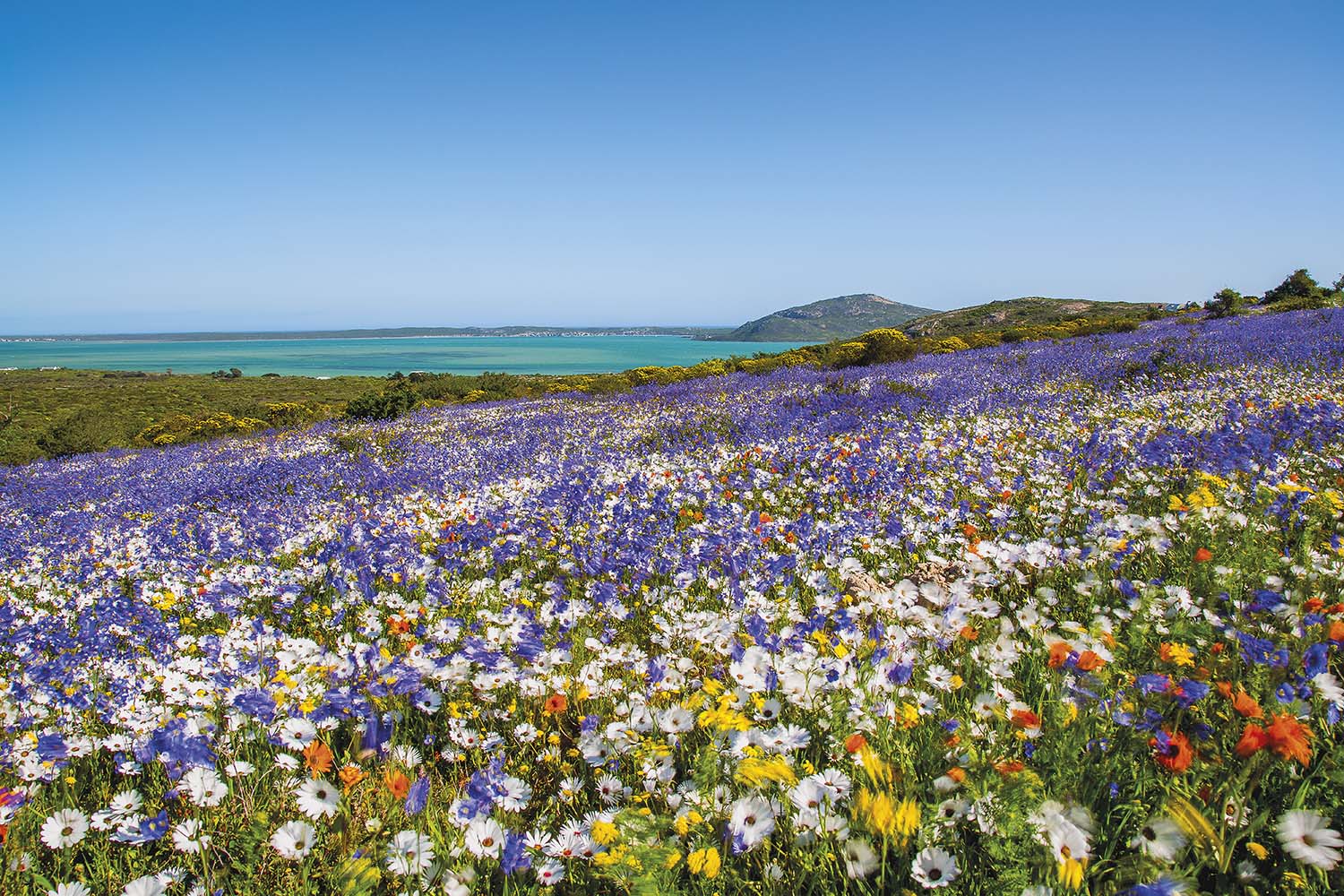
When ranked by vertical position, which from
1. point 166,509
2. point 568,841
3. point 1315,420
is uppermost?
point 1315,420

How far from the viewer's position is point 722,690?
2.66 meters

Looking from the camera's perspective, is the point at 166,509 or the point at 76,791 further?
the point at 166,509

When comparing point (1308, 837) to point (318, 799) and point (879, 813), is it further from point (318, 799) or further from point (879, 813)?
point (318, 799)

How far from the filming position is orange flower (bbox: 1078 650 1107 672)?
206cm

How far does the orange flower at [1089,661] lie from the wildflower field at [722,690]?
19 mm

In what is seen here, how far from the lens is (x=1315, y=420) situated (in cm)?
689

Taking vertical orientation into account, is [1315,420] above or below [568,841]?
above

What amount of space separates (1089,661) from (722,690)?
1359 millimetres

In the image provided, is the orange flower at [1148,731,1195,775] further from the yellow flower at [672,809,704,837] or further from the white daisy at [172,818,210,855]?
the white daisy at [172,818,210,855]

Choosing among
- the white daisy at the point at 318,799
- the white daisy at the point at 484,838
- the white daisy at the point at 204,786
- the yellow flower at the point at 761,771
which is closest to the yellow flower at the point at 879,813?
the yellow flower at the point at 761,771

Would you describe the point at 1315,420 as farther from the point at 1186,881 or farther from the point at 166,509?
the point at 166,509

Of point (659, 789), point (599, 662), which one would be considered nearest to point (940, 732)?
point (659, 789)

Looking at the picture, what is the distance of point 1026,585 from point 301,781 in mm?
4191

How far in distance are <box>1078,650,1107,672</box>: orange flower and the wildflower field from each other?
0.06ft
